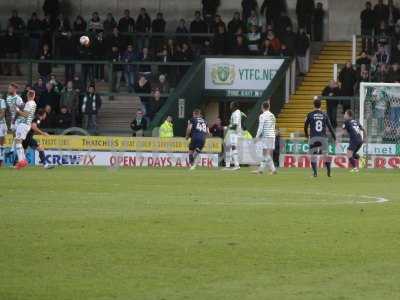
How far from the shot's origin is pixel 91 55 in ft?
152

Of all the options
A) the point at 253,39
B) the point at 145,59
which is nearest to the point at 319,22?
the point at 253,39

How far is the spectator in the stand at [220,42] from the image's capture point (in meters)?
45.7

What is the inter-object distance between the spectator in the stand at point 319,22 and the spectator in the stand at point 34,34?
1030cm

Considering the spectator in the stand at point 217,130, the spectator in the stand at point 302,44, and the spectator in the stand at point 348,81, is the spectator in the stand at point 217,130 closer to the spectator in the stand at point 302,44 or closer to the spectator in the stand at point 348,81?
the spectator in the stand at point 348,81

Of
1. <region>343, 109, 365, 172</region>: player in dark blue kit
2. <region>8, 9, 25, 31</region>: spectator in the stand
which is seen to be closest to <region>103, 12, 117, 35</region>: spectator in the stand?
<region>8, 9, 25, 31</region>: spectator in the stand

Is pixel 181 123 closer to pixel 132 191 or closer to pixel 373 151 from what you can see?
pixel 373 151

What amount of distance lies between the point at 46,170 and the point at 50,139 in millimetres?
7246

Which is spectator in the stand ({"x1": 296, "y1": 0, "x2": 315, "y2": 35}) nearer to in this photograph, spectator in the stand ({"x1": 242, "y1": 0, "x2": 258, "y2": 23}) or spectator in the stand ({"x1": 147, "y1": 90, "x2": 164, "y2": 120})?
spectator in the stand ({"x1": 242, "y1": 0, "x2": 258, "y2": 23})

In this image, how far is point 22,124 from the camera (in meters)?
34.1

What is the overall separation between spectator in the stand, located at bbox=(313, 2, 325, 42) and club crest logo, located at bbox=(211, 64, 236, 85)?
394 cm

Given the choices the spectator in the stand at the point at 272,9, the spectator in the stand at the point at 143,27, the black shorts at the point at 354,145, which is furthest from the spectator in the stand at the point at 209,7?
the black shorts at the point at 354,145

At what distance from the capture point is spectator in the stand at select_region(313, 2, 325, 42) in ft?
157

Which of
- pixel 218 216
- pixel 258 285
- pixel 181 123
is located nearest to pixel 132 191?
pixel 218 216

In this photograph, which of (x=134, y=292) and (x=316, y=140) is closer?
(x=134, y=292)
